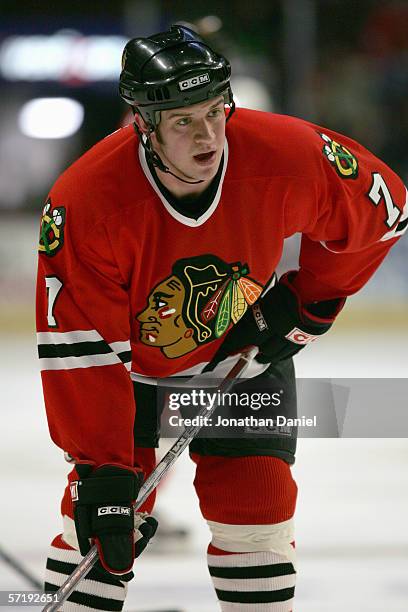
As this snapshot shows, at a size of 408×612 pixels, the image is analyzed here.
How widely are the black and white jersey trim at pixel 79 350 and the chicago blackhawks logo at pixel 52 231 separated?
0.45 ft

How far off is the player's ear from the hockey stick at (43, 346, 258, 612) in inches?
19.8

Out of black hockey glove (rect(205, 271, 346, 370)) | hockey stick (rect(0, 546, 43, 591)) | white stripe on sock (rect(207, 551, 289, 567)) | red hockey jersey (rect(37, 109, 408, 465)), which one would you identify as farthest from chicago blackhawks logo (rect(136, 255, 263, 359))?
hockey stick (rect(0, 546, 43, 591))

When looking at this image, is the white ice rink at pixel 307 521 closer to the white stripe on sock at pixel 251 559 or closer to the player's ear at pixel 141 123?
the white stripe on sock at pixel 251 559

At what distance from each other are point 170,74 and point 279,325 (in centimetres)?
62

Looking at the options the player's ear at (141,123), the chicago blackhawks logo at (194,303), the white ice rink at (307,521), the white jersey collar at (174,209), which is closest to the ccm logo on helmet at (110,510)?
the chicago blackhawks logo at (194,303)

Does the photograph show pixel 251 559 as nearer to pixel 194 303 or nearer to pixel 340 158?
pixel 194 303

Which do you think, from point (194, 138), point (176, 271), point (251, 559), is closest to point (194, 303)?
point (176, 271)

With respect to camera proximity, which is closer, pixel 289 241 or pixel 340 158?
pixel 340 158

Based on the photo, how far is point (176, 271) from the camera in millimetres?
1806

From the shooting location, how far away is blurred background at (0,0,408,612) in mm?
2600

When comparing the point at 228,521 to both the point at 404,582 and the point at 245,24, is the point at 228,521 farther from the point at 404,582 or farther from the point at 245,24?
the point at 245,24

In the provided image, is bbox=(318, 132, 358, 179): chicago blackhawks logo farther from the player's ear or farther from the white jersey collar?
the player's ear

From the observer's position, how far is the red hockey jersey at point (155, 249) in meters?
1.73

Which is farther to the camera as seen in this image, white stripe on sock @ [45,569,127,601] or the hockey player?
white stripe on sock @ [45,569,127,601]
